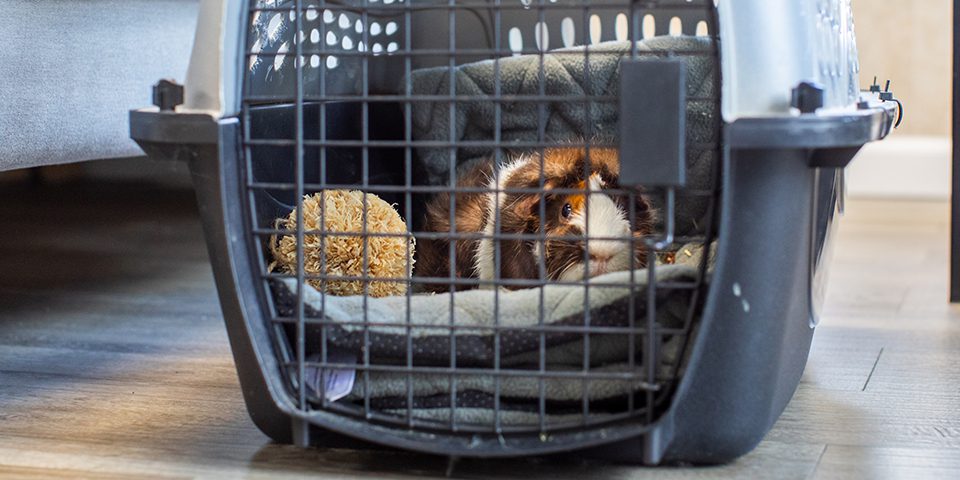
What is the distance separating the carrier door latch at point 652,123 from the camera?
3.13 feet

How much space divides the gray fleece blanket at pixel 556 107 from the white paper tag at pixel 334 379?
1.91 feet

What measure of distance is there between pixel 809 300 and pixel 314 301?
0.53m

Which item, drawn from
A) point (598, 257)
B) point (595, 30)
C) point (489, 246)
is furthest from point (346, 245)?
point (595, 30)

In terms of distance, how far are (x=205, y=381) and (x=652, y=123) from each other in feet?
2.43

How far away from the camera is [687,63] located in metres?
1.58

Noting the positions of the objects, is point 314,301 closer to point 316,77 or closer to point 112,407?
point 112,407

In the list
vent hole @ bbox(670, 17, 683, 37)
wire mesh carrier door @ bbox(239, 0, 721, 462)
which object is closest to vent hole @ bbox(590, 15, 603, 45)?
vent hole @ bbox(670, 17, 683, 37)

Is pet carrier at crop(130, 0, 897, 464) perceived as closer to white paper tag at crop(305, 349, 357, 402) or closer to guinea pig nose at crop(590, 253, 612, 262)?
white paper tag at crop(305, 349, 357, 402)

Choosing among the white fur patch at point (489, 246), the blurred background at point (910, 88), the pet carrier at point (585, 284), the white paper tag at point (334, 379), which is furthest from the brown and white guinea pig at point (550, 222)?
the blurred background at point (910, 88)

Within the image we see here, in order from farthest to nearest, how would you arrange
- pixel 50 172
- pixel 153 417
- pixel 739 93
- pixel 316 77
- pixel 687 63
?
pixel 50 172
pixel 316 77
pixel 687 63
pixel 153 417
pixel 739 93

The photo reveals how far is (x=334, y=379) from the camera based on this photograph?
43.0 inches

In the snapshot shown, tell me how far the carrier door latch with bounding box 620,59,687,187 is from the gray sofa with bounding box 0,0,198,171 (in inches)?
36.2

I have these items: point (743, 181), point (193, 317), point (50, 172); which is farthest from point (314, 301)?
point (50, 172)

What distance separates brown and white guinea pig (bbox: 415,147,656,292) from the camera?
138 cm
